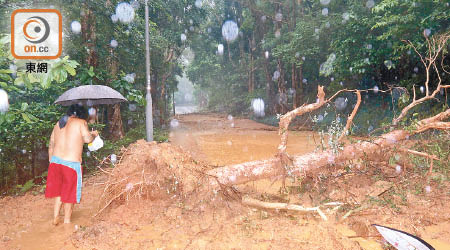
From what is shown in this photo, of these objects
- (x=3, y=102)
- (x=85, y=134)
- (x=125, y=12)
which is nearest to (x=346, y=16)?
(x=125, y=12)

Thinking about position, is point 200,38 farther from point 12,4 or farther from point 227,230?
point 227,230

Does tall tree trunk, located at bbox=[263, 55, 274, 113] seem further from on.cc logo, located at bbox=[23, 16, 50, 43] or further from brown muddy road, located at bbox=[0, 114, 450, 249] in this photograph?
on.cc logo, located at bbox=[23, 16, 50, 43]

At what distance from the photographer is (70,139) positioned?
4.52 m

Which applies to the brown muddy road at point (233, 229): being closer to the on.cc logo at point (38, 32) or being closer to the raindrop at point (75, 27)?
the on.cc logo at point (38, 32)

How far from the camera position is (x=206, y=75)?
127 feet

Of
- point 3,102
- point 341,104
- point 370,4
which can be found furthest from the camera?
point 341,104

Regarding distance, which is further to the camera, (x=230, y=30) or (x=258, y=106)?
(x=230, y=30)

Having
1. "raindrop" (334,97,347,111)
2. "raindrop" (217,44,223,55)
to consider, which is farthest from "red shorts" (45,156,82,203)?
"raindrop" (217,44,223,55)

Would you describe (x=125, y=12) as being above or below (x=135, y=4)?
below

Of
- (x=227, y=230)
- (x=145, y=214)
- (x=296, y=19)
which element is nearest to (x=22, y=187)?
(x=145, y=214)

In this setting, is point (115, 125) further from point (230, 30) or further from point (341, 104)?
point (230, 30)

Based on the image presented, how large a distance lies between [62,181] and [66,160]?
347 mm

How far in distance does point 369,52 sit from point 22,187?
579 inches

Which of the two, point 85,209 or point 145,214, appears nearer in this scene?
point 145,214
